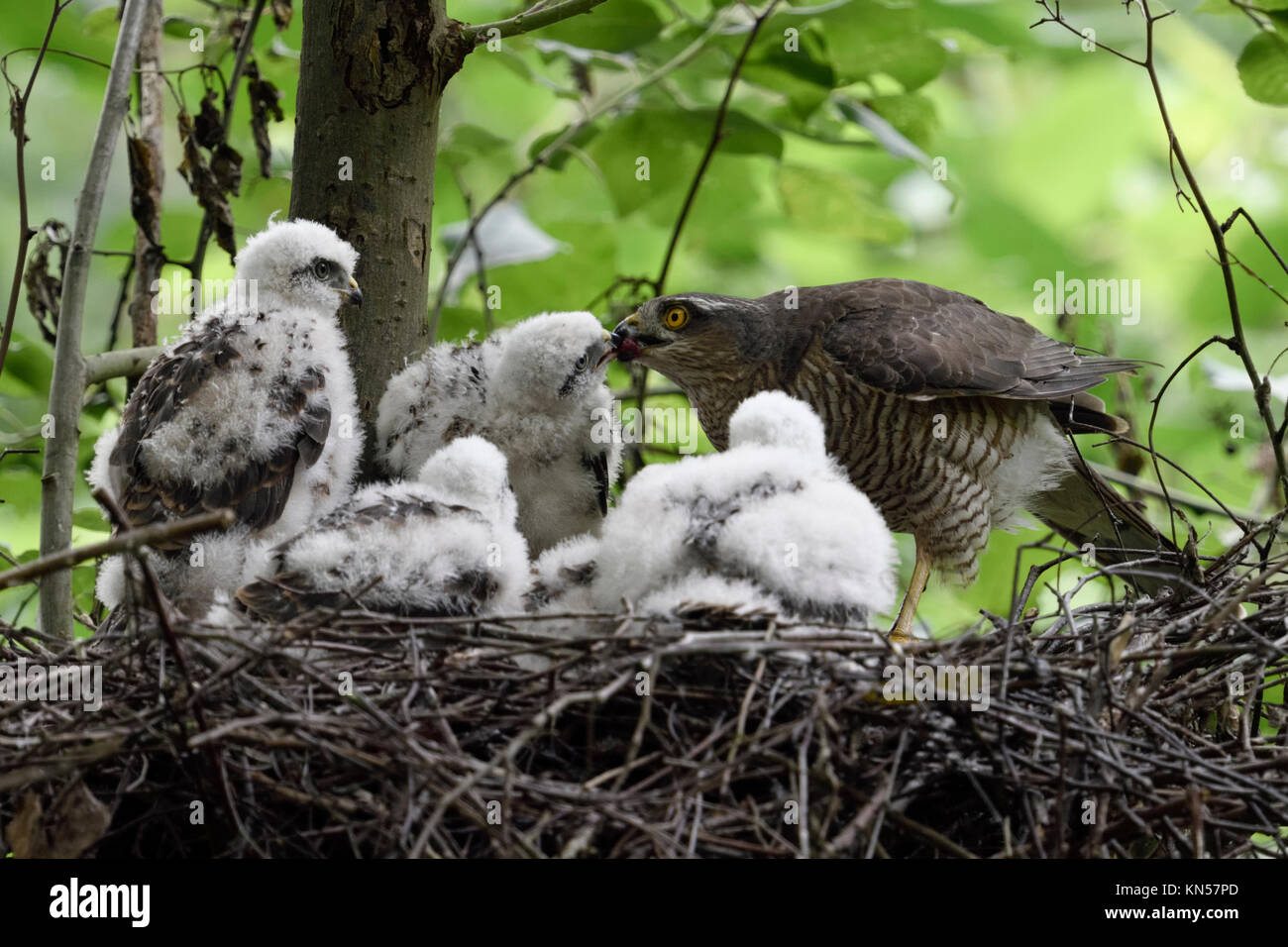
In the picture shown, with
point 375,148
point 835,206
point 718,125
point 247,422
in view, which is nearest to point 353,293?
point 375,148

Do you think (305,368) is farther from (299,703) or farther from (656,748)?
(656,748)

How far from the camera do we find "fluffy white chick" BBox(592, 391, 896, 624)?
2.54 m

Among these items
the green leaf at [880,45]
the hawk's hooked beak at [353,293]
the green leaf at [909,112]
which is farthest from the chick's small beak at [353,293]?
the green leaf at [909,112]

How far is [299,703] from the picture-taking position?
2.32 metres

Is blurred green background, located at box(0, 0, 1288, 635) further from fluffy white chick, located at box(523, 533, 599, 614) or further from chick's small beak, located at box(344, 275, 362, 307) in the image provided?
fluffy white chick, located at box(523, 533, 599, 614)

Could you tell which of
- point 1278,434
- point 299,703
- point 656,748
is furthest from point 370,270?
point 1278,434

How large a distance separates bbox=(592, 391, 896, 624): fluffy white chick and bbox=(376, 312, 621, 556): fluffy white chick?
0.75 m

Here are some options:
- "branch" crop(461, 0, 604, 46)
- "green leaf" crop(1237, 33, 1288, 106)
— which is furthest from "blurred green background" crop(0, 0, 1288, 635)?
"branch" crop(461, 0, 604, 46)

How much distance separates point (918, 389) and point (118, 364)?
2.37m

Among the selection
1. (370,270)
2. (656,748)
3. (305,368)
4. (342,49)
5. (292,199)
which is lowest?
(656,748)

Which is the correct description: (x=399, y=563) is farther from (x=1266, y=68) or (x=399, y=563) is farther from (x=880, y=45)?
(x=1266, y=68)

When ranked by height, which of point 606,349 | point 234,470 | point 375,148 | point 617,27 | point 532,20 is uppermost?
point 617,27

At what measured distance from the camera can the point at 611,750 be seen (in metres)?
2.30
